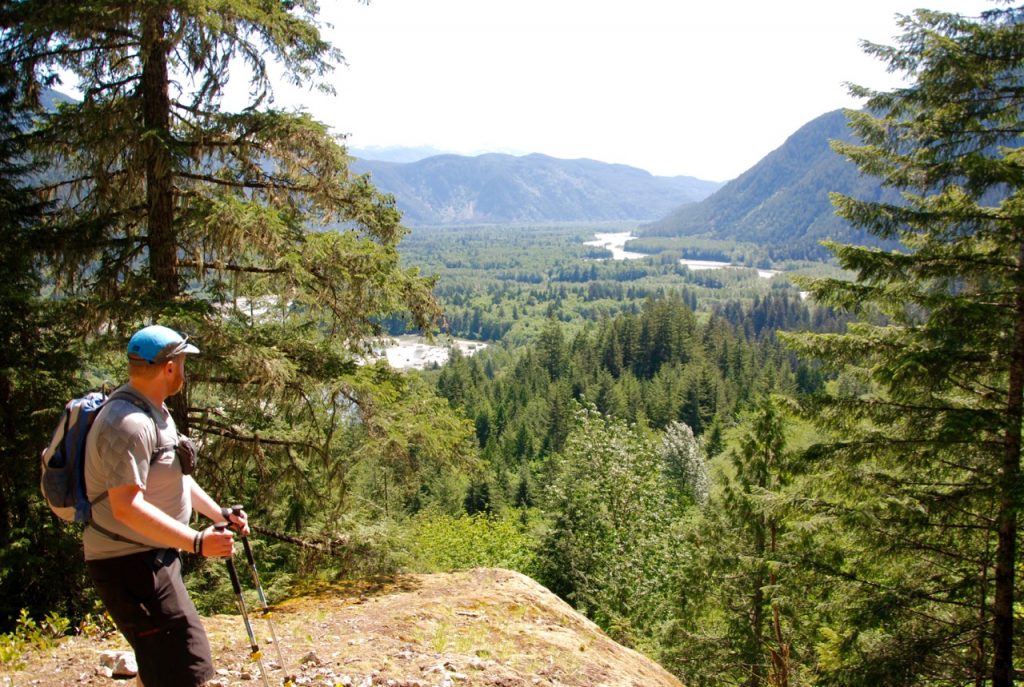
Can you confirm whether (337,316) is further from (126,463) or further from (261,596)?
(126,463)

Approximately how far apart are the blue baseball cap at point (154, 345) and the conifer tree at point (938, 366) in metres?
7.47

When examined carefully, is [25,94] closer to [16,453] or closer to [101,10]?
[101,10]

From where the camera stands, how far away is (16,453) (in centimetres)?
881

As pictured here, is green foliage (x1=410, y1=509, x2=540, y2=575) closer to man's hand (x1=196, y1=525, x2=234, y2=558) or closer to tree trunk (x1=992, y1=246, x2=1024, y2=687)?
tree trunk (x1=992, y1=246, x2=1024, y2=687)

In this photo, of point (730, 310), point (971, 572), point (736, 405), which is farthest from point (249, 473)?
point (730, 310)

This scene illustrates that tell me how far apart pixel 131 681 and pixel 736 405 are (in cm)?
7437

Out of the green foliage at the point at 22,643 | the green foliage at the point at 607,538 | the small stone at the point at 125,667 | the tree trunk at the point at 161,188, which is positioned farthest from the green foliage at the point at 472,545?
the small stone at the point at 125,667

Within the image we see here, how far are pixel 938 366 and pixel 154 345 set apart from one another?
7983 millimetres

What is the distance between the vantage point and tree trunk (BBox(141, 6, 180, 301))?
6598 millimetres

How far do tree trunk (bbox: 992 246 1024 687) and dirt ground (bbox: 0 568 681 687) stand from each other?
4.15m

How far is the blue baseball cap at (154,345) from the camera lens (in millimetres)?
3080

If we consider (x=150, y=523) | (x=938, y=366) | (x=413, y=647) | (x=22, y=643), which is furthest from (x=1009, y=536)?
(x=22, y=643)

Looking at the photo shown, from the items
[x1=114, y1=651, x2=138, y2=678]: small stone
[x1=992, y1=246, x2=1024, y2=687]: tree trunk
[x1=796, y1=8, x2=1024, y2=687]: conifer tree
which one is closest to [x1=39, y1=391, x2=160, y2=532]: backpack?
[x1=114, y1=651, x2=138, y2=678]: small stone

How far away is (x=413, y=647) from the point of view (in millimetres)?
5199
